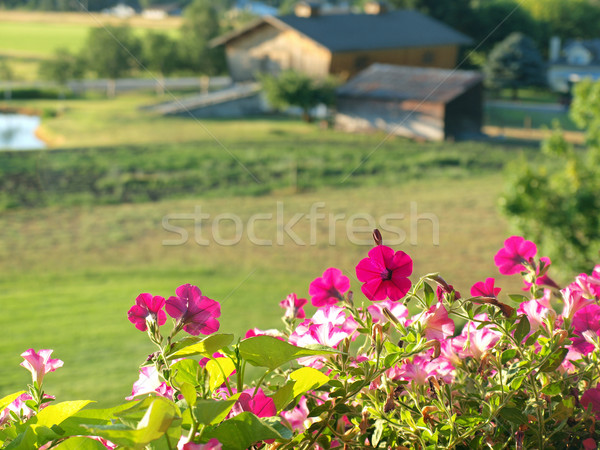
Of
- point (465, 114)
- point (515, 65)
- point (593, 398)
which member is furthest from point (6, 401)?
point (515, 65)

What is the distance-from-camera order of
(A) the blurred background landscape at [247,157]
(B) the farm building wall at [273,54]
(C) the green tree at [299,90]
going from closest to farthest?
(A) the blurred background landscape at [247,157]
(C) the green tree at [299,90]
(B) the farm building wall at [273,54]

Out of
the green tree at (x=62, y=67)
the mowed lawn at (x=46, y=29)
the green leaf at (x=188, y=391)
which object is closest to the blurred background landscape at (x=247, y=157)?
the green tree at (x=62, y=67)

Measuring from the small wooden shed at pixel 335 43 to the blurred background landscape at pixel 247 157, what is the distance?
126 millimetres

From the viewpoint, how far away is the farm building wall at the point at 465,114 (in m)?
25.4

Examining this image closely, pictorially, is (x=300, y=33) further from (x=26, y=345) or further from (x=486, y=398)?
(x=486, y=398)

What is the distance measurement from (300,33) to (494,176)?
15.1 metres

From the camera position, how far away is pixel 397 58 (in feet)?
113

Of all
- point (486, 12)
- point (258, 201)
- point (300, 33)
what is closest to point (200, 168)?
point (258, 201)

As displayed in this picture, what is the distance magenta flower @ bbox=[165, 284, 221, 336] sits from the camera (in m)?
0.86

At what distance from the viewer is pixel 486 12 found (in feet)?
137

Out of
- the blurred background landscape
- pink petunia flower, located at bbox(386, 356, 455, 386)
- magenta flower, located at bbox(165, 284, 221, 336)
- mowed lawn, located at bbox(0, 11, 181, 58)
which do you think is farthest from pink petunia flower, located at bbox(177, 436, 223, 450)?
mowed lawn, located at bbox(0, 11, 181, 58)

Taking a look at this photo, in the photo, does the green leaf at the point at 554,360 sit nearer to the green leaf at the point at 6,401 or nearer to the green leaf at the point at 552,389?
the green leaf at the point at 552,389

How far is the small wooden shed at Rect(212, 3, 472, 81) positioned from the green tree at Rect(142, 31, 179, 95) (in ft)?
26.2

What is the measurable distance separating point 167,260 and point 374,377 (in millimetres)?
13899
